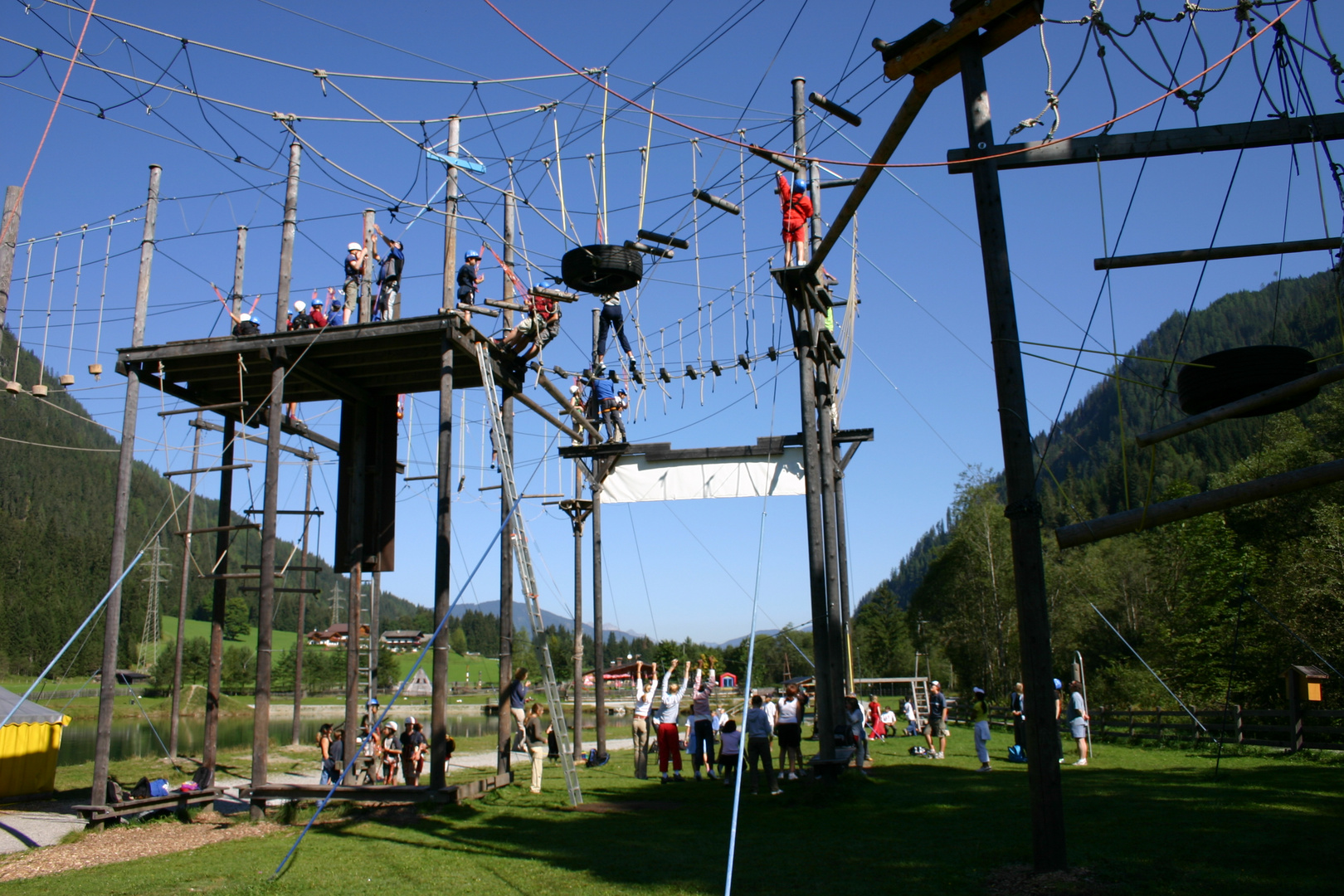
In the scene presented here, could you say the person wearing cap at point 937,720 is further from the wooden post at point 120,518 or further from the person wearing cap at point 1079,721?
the wooden post at point 120,518

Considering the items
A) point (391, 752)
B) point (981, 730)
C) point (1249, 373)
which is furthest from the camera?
point (391, 752)

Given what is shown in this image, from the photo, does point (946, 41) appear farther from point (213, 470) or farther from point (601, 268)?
point (213, 470)

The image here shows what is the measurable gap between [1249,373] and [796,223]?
7.11 meters

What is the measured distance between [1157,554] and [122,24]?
44.5 m

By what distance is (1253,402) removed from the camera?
6.80 meters

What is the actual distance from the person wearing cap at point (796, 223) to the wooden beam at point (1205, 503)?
6.90 m

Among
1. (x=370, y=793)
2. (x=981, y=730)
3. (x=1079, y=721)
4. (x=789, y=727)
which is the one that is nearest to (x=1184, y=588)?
(x=1079, y=721)

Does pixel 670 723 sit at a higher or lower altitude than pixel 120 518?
lower

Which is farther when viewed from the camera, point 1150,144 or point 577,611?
point 577,611

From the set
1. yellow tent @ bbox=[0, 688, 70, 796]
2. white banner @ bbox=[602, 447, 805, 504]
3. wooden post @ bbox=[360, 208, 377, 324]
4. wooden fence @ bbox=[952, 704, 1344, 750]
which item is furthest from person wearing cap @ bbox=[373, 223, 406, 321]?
wooden fence @ bbox=[952, 704, 1344, 750]

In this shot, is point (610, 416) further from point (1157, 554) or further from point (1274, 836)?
point (1157, 554)

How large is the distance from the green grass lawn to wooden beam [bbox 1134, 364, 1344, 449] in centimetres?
335

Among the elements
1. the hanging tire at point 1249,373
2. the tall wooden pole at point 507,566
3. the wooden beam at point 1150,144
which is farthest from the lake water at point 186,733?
the hanging tire at point 1249,373

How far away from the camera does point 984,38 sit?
7.81m
